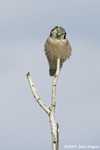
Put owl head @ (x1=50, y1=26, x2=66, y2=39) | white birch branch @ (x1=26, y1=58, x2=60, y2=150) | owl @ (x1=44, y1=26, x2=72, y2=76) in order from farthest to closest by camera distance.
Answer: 1. owl head @ (x1=50, y1=26, x2=66, y2=39)
2. owl @ (x1=44, y1=26, x2=72, y2=76)
3. white birch branch @ (x1=26, y1=58, x2=60, y2=150)

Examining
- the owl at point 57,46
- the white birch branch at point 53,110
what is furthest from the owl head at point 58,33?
the white birch branch at point 53,110

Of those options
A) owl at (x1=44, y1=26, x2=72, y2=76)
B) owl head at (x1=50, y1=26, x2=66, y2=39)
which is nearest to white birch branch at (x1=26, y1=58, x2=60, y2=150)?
owl at (x1=44, y1=26, x2=72, y2=76)

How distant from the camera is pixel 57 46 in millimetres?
10953

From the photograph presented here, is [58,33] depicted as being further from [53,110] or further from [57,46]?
[53,110]

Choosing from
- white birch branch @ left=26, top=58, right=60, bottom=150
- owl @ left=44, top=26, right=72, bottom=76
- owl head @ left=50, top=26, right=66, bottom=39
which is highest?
owl head @ left=50, top=26, right=66, bottom=39

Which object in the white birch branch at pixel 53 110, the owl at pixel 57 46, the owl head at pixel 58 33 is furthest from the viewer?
the owl head at pixel 58 33

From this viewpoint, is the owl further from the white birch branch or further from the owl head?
the white birch branch

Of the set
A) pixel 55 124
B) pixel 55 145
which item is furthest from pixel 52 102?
pixel 55 145

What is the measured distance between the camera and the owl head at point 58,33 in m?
11.0

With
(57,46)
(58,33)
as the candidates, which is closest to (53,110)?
(57,46)

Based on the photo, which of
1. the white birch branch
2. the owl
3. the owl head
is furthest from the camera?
the owl head

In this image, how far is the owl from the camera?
1069 cm

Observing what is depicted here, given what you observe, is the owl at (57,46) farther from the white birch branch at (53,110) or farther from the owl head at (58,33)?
the white birch branch at (53,110)

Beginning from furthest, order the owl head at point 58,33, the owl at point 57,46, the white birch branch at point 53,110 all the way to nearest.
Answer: the owl head at point 58,33
the owl at point 57,46
the white birch branch at point 53,110
